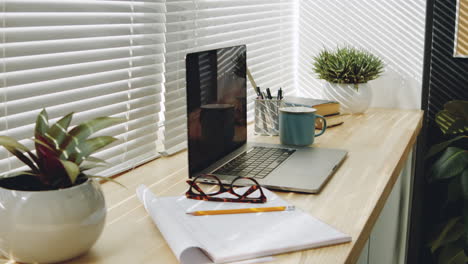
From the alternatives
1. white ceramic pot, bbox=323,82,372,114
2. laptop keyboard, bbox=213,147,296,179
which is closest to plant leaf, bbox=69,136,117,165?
laptop keyboard, bbox=213,147,296,179

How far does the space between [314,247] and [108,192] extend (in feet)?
1.75

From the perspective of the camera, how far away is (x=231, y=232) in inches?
35.0

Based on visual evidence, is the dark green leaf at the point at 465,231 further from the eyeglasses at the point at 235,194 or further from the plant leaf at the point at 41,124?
the plant leaf at the point at 41,124

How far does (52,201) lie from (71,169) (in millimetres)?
56

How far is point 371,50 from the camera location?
230 cm

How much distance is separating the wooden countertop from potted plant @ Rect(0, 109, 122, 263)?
0.07 m

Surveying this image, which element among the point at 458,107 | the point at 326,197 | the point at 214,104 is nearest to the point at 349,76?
the point at 458,107

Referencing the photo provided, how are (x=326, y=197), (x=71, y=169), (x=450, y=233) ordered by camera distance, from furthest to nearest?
(x=450, y=233), (x=326, y=197), (x=71, y=169)

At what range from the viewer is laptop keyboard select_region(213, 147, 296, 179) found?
128 centimetres

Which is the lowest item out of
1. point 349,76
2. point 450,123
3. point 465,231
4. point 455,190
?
point 465,231

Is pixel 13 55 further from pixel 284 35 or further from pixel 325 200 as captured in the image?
pixel 284 35

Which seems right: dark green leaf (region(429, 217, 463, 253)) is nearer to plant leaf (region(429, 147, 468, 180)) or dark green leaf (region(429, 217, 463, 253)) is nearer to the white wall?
plant leaf (region(429, 147, 468, 180))

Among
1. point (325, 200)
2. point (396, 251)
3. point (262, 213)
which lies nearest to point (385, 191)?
point (325, 200)

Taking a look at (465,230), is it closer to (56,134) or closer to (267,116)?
(267,116)
